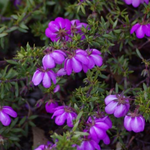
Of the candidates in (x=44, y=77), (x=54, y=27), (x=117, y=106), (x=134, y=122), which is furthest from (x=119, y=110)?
(x=54, y=27)

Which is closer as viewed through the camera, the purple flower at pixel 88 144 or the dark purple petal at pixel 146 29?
the purple flower at pixel 88 144

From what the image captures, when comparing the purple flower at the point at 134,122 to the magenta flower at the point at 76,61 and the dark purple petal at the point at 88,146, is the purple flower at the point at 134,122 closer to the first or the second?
the dark purple petal at the point at 88,146

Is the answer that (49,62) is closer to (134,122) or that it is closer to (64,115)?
(64,115)

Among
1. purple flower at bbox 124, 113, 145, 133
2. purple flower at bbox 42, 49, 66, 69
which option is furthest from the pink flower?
purple flower at bbox 42, 49, 66, 69

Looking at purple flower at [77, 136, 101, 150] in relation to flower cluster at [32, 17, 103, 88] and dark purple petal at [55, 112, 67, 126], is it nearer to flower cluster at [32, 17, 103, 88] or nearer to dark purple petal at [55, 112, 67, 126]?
dark purple petal at [55, 112, 67, 126]

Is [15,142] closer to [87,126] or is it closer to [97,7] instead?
[87,126]

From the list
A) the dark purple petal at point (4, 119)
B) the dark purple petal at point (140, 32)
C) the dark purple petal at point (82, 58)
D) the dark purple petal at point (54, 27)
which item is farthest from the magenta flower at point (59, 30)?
the dark purple petal at point (4, 119)

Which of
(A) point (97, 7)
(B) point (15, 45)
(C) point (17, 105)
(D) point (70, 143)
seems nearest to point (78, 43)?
(A) point (97, 7)
